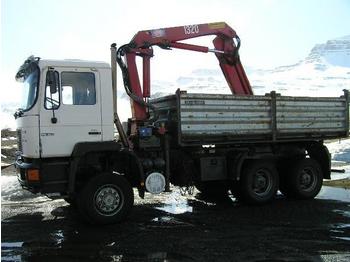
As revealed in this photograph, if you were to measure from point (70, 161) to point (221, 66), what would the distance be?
551 centimetres

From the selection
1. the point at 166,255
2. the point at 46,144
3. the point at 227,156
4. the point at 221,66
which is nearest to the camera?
the point at 166,255

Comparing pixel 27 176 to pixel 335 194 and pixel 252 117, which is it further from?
pixel 335 194

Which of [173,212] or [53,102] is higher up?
[53,102]

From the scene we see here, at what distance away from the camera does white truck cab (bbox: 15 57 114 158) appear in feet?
29.3

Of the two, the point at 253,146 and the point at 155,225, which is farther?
the point at 253,146

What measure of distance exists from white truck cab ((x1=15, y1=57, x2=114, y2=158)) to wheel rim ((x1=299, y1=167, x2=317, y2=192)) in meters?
5.44

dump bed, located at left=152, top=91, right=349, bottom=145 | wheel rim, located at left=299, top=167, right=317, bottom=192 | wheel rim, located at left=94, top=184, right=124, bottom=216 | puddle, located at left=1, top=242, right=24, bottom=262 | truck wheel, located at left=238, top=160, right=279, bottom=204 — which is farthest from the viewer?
wheel rim, located at left=299, top=167, right=317, bottom=192

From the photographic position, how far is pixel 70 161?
9148mm

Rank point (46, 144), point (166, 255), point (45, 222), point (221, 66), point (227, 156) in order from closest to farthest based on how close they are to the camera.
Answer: point (166, 255)
point (46, 144)
point (45, 222)
point (227, 156)
point (221, 66)

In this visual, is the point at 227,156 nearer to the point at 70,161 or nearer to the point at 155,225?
the point at 155,225

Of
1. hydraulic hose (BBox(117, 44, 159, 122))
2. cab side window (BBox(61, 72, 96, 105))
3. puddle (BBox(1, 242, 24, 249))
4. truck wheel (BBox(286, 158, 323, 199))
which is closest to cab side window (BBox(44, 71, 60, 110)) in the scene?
cab side window (BBox(61, 72, 96, 105))

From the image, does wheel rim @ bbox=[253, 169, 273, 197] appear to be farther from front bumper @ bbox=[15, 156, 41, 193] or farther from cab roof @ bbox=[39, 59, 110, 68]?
front bumper @ bbox=[15, 156, 41, 193]

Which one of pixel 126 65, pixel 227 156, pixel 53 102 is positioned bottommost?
pixel 227 156

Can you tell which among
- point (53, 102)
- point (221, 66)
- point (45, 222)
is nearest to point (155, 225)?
point (45, 222)
